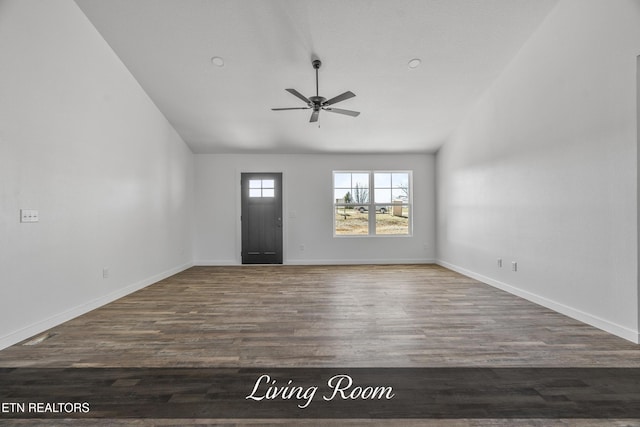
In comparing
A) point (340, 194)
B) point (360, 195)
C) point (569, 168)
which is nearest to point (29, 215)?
point (340, 194)

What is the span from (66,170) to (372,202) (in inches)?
205

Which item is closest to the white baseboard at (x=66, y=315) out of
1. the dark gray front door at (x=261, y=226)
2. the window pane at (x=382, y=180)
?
the dark gray front door at (x=261, y=226)

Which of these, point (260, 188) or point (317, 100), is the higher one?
point (317, 100)

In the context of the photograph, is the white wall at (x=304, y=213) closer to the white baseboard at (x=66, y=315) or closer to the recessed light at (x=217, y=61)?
the white baseboard at (x=66, y=315)

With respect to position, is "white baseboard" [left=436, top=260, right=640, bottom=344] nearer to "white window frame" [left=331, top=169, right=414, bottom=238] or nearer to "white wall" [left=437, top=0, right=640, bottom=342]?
"white wall" [left=437, top=0, right=640, bottom=342]

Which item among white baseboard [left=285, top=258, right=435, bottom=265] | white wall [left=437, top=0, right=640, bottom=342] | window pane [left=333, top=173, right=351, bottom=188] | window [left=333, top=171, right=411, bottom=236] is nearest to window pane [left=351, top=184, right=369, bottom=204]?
window [left=333, top=171, right=411, bottom=236]

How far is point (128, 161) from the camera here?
4.16 m

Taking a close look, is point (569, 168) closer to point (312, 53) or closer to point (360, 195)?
point (312, 53)

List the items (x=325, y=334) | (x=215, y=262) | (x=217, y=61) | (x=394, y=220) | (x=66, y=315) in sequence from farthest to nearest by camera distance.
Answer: (x=394, y=220)
(x=215, y=262)
(x=217, y=61)
(x=66, y=315)
(x=325, y=334)

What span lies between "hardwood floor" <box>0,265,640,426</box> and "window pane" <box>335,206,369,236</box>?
255 centimetres

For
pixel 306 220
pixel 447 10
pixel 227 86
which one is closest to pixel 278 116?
pixel 227 86

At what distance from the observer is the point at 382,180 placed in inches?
264

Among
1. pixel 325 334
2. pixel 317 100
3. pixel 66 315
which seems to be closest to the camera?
pixel 325 334

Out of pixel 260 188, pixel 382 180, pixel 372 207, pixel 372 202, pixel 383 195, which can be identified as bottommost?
pixel 372 207
